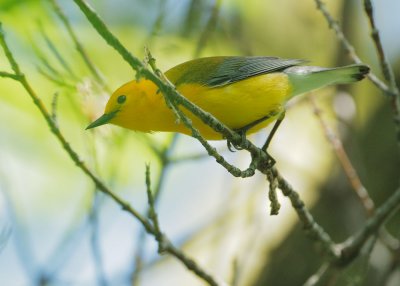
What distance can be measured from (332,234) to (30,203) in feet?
9.79

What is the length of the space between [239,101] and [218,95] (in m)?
0.13

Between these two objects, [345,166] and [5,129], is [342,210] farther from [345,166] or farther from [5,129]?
[5,129]

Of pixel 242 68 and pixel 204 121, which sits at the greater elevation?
pixel 204 121

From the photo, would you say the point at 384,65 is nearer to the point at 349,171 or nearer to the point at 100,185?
the point at 349,171

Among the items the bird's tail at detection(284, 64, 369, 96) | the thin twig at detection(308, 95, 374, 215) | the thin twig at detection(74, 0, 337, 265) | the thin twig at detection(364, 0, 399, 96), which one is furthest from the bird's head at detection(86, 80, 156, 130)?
the thin twig at detection(364, 0, 399, 96)

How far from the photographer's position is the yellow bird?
4.27m

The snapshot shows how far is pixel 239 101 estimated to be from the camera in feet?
14.2

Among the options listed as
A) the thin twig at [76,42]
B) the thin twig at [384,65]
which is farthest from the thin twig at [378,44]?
the thin twig at [76,42]

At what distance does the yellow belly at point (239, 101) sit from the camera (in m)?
4.25

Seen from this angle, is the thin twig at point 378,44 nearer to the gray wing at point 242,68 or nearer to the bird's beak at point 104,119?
the gray wing at point 242,68

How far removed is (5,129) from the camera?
6648mm

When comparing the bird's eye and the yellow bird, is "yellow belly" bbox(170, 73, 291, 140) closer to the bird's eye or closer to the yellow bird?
the yellow bird

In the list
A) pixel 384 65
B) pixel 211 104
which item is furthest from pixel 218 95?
pixel 384 65

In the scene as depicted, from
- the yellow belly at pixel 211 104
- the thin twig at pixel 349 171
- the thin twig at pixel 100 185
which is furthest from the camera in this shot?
the thin twig at pixel 349 171
